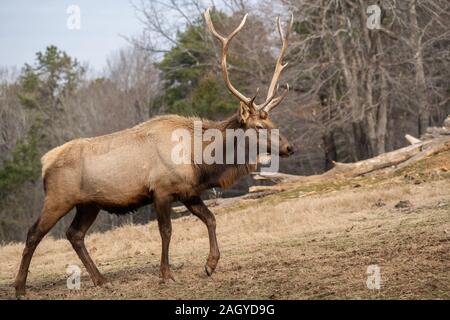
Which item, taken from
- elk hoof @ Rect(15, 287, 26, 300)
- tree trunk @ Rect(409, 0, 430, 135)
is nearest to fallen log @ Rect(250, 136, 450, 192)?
tree trunk @ Rect(409, 0, 430, 135)

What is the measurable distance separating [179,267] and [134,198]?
4.75ft

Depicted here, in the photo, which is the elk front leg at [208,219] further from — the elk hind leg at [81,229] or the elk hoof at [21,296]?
the elk hoof at [21,296]

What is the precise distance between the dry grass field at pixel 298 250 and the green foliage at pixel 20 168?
24928 millimetres

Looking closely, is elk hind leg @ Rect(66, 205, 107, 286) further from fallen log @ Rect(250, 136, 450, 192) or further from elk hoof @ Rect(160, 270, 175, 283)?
fallen log @ Rect(250, 136, 450, 192)

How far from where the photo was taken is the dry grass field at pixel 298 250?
28.0ft

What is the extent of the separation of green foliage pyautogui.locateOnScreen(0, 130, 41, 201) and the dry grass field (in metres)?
24.9

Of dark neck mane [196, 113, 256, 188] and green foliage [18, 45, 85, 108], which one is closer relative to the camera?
dark neck mane [196, 113, 256, 188]

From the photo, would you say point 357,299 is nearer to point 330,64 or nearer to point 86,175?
point 86,175

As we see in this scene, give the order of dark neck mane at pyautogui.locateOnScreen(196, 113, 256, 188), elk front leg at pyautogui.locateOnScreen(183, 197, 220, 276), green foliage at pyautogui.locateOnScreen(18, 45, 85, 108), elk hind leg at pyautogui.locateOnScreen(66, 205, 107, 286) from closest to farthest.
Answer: elk front leg at pyautogui.locateOnScreen(183, 197, 220, 276) < dark neck mane at pyautogui.locateOnScreen(196, 113, 256, 188) < elk hind leg at pyautogui.locateOnScreen(66, 205, 107, 286) < green foliage at pyautogui.locateOnScreen(18, 45, 85, 108)

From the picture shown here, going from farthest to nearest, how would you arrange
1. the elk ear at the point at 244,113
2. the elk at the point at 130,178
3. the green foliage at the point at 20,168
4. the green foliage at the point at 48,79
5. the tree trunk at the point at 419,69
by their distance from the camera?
the green foliage at the point at 48,79 < the green foliage at the point at 20,168 < the tree trunk at the point at 419,69 < the elk ear at the point at 244,113 < the elk at the point at 130,178

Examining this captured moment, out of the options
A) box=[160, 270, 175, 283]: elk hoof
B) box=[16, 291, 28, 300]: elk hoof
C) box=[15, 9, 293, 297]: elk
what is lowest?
box=[16, 291, 28, 300]: elk hoof

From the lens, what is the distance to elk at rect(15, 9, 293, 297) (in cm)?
1027

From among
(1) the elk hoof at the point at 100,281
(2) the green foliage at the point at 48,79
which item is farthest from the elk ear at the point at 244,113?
(2) the green foliage at the point at 48,79

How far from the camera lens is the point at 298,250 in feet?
37.2
